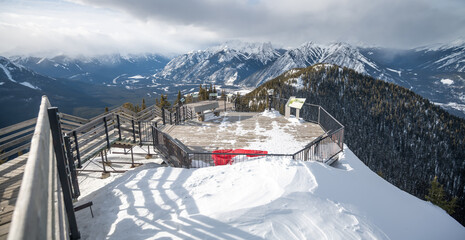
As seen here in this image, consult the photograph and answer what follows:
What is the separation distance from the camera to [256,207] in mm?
5754

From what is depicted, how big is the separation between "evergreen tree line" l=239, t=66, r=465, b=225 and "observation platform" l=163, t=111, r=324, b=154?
7130 cm

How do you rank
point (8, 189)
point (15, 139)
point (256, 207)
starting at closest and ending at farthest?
point (8, 189) < point (256, 207) < point (15, 139)

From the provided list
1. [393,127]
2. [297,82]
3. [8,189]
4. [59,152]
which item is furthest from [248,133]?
[393,127]

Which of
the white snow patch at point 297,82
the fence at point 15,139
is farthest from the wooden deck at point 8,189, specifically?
the white snow patch at point 297,82

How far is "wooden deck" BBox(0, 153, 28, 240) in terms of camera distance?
4141 millimetres

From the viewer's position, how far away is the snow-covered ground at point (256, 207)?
5.20 meters

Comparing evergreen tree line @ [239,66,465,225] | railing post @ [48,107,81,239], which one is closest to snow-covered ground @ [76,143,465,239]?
railing post @ [48,107,81,239]

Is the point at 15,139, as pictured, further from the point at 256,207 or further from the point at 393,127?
the point at 393,127

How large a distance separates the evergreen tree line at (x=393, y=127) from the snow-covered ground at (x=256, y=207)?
80.0m

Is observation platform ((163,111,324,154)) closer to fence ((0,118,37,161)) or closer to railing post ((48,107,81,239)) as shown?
fence ((0,118,37,161))

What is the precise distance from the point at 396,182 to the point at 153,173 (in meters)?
123

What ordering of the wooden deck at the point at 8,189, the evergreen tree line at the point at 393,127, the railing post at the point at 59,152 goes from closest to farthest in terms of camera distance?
1. the wooden deck at the point at 8,189
2. the railing post at the point at 59,152
3. the evergreen tree line at the point at 393,127

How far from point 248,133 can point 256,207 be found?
8397mm

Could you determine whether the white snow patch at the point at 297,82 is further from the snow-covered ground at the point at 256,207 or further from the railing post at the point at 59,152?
the railing post at the point at 59,152
